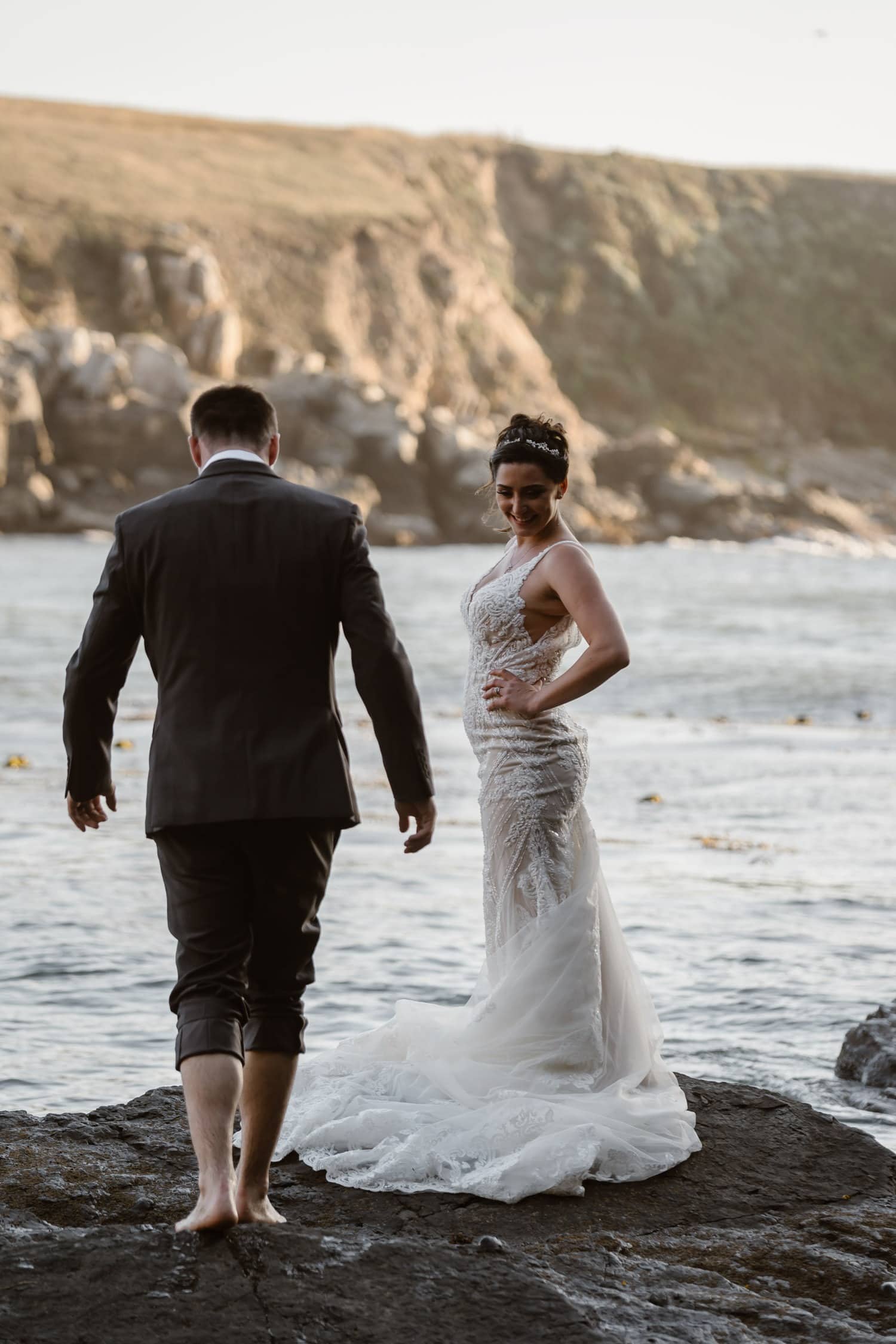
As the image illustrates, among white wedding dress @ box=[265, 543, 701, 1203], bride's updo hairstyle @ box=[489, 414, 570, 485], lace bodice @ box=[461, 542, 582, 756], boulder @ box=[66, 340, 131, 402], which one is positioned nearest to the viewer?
white wedding dress @ box=[265, 543, 701, 1203]

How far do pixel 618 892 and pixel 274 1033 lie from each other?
18.2 feet

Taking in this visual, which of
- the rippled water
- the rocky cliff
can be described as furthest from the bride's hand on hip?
the rocky cliff

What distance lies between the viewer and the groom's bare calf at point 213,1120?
358 centimetres

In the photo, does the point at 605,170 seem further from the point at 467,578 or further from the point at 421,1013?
the point at 421,1013

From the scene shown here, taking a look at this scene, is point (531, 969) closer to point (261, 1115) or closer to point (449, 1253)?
point (261, 1115)

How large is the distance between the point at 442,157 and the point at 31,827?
424ft

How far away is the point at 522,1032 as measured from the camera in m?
4.79

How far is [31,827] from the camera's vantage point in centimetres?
1089

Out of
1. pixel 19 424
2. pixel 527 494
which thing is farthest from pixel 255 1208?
pixel 19 424

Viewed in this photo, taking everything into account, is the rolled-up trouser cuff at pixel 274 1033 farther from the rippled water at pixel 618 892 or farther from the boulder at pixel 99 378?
the boulder at pixel 99 378

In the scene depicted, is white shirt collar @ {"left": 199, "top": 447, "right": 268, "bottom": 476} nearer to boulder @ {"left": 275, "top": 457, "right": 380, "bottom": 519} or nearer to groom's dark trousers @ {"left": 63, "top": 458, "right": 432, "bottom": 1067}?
groom's dark trousers @ {"left": 63, "top": 458, "right": 432, "bottom": 1067}

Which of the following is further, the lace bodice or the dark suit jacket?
the lace bodice

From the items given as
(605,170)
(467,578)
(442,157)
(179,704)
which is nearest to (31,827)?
(179,704)

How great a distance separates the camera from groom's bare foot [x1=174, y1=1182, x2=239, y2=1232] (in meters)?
3.51
